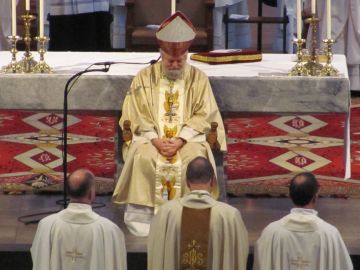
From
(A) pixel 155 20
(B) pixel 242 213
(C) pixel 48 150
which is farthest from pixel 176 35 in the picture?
(A) pixel 155 20

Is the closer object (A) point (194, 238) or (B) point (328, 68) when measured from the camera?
(A) point (194, 238)

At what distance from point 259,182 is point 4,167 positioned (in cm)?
189

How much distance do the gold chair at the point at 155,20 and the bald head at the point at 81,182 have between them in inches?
219

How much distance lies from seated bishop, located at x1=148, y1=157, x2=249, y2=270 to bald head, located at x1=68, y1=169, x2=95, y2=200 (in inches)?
22.8

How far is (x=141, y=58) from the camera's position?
10.2 metres

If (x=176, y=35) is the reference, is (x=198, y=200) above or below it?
below

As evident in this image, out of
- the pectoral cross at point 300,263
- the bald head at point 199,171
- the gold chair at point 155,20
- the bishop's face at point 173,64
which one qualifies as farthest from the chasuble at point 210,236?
the gold chair at point 155,20

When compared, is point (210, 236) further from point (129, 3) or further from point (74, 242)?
point (129, 3)

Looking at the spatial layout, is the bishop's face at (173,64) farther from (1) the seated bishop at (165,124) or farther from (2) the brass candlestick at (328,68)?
(2) the brass candlestick at (328,68)

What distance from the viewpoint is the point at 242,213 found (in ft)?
31.2

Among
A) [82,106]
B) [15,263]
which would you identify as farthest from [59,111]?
[15,263]

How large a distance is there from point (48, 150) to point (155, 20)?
257 centimetres

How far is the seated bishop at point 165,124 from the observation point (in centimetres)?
899

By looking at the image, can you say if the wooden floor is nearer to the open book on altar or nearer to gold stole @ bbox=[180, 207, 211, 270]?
gold stole @ bbox=[180, 207, 211, 270]
